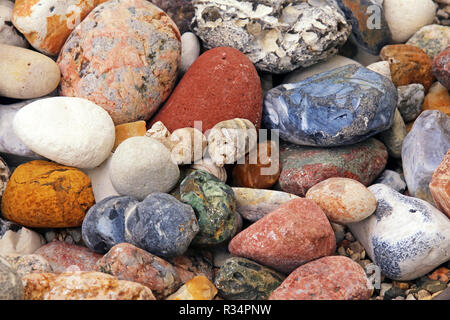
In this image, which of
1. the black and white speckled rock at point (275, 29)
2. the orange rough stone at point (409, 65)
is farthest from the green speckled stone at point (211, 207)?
the orange rough stone at point (409, 65)

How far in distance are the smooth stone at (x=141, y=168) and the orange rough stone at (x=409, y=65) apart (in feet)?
4.85

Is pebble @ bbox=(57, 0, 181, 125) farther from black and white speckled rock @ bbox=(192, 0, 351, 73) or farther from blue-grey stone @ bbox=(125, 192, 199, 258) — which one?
blue-grey stone @ bbox=(125, 192, 199, 258)

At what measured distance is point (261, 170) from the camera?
285 centimetres

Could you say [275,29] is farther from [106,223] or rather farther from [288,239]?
[106,223]

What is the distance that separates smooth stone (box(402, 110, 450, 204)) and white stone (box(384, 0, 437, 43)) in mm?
910

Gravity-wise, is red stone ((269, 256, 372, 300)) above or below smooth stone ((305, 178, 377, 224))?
below

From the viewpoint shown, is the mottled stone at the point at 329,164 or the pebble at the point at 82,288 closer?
the pebble at the point at 82,288

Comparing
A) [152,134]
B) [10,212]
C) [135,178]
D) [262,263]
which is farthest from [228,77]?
[10,212]

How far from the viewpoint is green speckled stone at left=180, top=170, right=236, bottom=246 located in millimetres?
2439

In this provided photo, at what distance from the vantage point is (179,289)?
2271 mm

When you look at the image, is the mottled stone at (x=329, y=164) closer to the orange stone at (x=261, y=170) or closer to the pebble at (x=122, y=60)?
the orange stone at (x=261, y=170)

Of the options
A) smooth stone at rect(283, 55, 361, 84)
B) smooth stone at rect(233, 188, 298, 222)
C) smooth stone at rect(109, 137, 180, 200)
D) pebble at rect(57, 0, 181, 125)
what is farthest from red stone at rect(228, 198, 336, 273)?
smooth stone at rect(283, 55, 361, 84)

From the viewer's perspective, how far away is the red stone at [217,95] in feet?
9.44

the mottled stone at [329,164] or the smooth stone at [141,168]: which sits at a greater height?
the smooth stone at [141,168]
